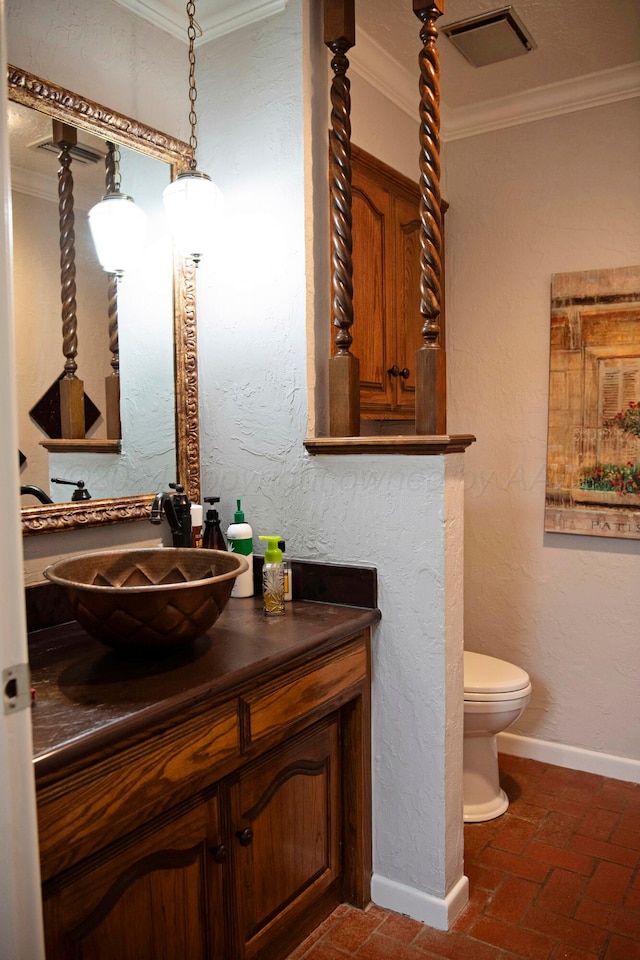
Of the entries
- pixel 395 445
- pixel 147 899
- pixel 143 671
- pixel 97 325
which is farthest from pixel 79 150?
pixel 147 899

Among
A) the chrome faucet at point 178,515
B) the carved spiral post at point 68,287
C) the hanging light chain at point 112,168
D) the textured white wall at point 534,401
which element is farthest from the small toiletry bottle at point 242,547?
the textured white wall at point 534,401

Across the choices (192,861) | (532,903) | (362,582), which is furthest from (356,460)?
(532,903)

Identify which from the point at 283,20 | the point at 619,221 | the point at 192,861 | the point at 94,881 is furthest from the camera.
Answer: the point at 619,221

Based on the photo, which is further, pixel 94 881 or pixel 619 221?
pixel 619 221

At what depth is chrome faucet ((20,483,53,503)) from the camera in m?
1.77

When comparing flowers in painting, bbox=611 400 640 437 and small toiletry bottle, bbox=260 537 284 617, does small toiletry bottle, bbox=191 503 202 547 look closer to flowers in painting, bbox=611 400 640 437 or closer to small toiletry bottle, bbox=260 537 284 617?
small toiletry bottle, bbox=260 537 284 617

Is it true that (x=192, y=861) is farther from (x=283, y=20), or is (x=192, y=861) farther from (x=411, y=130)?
(x=411, y=130)

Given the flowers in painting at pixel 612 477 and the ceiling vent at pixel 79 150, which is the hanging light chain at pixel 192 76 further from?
the flowers in painting at pixel 612 477

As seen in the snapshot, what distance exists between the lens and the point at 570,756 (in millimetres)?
2867

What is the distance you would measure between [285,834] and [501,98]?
2.76 metres

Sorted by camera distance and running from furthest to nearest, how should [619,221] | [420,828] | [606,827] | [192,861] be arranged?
[619,221]
[606,827]
[420,828]
[192,861]

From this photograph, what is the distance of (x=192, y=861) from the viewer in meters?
1.47

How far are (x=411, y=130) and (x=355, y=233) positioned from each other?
2.48 ft

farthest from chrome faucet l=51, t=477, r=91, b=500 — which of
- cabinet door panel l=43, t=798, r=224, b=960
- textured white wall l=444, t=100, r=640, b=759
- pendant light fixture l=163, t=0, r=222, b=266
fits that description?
textured white wall l=444, t=100, r=640, b=759
